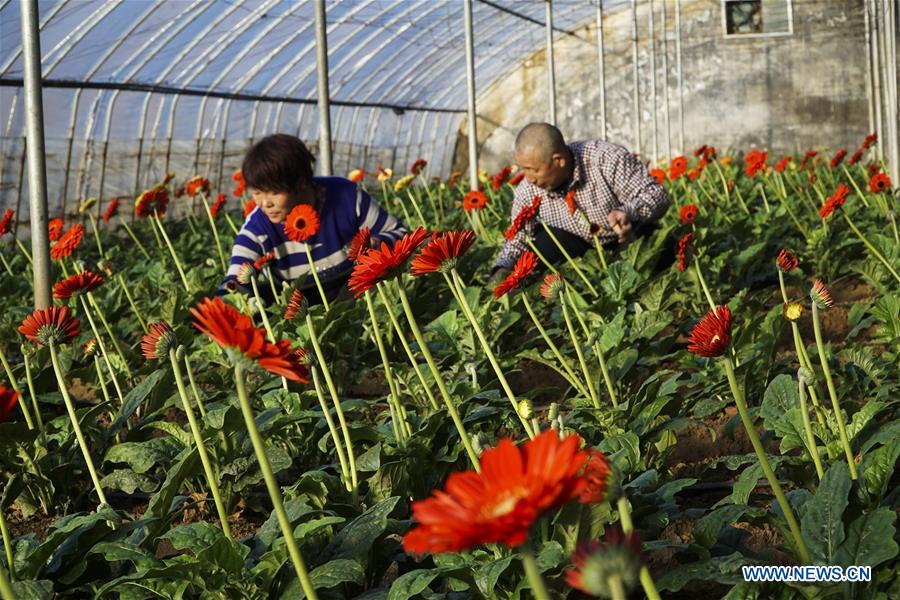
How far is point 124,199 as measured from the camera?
16078mm

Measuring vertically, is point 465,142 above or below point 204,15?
below

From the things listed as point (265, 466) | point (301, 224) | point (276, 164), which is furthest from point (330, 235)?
point (265, 466)

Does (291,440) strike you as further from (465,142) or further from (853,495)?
(465,142)

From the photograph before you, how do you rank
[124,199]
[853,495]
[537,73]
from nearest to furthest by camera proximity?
[853,495]
[124,199]
[537,73]

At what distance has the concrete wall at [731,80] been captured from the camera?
81.8 ft

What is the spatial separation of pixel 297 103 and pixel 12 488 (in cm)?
1699

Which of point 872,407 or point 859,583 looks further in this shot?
point 872,407

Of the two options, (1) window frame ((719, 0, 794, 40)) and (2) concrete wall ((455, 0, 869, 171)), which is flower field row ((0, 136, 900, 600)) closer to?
(2) concrete wall ((455, 0, 869, 171))

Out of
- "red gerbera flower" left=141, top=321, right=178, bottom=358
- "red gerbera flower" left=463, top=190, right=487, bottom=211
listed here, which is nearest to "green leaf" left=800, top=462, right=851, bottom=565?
"red gerbera flower" left=141, top=321, right=178, bottom=358

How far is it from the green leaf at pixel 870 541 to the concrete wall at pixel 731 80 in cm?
2283

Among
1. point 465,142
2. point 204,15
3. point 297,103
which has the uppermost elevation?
point 204,15

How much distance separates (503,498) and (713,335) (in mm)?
824

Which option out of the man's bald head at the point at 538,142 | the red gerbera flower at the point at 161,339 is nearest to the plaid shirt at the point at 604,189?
the man's bald head at the point at 538,142

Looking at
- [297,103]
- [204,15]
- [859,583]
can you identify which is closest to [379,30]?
[297,103]
